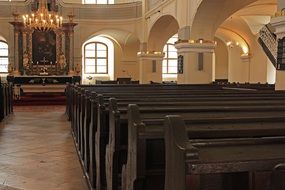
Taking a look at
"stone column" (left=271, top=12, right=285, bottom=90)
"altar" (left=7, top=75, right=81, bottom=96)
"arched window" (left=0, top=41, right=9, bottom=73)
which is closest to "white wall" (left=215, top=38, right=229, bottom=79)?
"altar" (left=7, top=75, right=81, bottom=96)

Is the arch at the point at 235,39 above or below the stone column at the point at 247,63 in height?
above

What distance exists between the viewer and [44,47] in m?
19.6

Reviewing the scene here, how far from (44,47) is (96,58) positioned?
159 inches

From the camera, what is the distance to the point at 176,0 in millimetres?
13719

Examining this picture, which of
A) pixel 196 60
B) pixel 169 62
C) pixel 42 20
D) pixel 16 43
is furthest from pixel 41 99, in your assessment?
pixel 169 62

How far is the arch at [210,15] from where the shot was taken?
37.9 feet

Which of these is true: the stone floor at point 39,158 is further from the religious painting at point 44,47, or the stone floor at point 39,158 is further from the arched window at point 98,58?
Answer: the arched window at point 98,58

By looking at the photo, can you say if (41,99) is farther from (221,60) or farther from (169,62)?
(221,60)

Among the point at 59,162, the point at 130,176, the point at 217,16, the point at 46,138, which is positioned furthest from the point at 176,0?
the point at 130,176

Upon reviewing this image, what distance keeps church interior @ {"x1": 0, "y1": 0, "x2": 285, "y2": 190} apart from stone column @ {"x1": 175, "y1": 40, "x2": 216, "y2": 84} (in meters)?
0.03

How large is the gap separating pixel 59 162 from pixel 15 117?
6531mm

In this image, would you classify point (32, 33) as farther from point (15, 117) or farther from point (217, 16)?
point (217, 16)

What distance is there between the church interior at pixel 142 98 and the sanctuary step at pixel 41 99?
0.05 m

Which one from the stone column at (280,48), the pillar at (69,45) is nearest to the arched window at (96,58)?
the pillar at (69,45)
